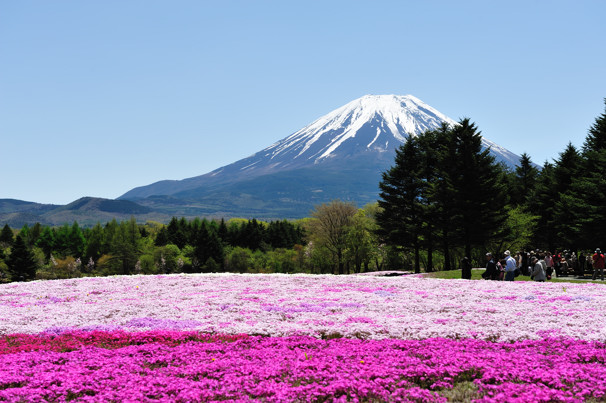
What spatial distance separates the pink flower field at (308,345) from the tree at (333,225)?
168 feet

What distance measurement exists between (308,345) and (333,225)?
208 feet

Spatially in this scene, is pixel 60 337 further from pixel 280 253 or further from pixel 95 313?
pixel 280 253

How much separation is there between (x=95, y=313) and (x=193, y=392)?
11.6 meters

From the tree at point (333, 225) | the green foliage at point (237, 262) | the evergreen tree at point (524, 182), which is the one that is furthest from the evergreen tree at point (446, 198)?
the green foliage at point (237, 262)

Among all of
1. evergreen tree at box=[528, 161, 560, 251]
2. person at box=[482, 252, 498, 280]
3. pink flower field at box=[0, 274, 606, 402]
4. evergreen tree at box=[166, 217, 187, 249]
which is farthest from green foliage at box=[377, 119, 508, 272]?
evergreen tree at box=[166, 217, 187, 249]

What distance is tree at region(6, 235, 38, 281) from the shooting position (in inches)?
3172

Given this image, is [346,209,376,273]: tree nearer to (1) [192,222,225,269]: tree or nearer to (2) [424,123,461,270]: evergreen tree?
(2) [424,123,461,270]: evergreen tree

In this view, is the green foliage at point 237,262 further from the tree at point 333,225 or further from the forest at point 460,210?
the tree at point 333,225

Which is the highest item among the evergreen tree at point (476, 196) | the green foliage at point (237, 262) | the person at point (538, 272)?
the evergreen tree at point (476, 196)

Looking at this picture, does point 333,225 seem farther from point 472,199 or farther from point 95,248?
point 95,248

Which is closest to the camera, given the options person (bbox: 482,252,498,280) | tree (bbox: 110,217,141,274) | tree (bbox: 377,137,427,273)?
person (bbox: 482,252,498,280)

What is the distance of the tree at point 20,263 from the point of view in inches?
3172

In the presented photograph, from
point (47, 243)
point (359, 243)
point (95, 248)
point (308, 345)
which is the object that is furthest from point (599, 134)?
point (47, 243)

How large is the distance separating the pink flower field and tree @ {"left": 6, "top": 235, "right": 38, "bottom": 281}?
69.1 metres
